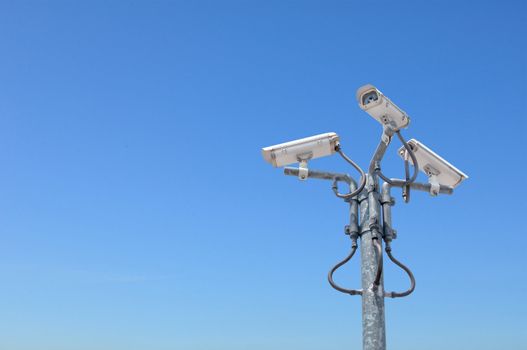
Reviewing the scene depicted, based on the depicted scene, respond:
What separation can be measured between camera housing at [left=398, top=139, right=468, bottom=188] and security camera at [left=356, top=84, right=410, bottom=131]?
0.62 metres

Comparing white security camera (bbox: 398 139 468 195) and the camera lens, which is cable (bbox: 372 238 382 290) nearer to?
white security camera (bbox: 398 139 468 195)

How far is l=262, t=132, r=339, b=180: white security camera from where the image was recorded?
5.81 metres

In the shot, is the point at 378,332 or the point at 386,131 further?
the point at 386,131

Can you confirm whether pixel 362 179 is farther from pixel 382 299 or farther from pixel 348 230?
pixel 382 299

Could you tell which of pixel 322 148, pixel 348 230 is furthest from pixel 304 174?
pixel 348 230

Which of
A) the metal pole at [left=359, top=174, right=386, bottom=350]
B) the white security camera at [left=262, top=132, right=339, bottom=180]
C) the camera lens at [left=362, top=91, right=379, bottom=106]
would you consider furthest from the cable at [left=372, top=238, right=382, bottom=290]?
the camera lens at [left=362, top=91, right=379, bottom=106]

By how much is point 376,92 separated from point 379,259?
161cm

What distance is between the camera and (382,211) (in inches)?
224

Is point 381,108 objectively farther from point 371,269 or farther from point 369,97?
point 371,269

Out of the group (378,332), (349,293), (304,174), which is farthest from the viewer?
(304,174)

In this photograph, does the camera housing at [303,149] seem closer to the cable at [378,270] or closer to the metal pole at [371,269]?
the metal pole at [371,269]

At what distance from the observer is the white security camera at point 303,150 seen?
5.81 meters

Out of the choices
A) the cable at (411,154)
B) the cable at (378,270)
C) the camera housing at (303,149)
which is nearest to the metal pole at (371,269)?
the cable at (378,270)

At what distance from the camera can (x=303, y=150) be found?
19.1 feet
